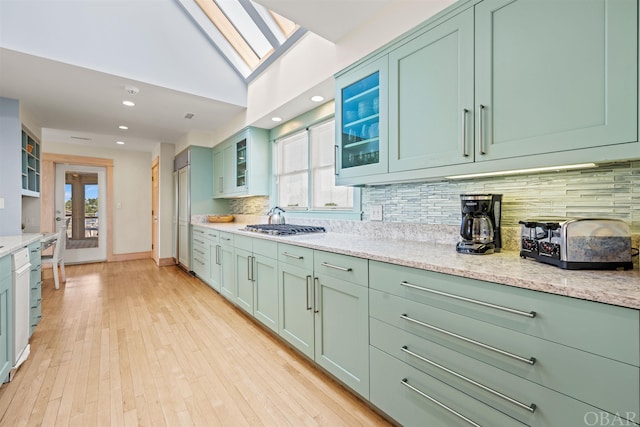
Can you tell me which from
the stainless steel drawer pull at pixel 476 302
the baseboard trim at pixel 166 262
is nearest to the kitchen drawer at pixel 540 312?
the stainless steel drawer pull at pixel 476 302

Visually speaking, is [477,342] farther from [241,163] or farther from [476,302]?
[241,163]

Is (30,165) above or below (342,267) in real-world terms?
above

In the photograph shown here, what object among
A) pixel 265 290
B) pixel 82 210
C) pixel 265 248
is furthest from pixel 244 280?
pixel 82 210

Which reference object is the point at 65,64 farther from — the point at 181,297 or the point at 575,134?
the point at 575,134

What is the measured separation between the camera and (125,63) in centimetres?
278

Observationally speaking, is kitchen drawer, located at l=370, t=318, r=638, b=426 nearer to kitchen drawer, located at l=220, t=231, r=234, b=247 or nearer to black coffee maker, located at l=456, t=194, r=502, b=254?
black coffee maker, located at l=456, t=194, r=502, b=254

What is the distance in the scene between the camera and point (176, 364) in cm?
205

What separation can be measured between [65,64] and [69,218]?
14.2 ft

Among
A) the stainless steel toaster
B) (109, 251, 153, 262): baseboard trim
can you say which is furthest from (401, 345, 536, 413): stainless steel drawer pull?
(109, 251, 153, 262): baseboard trim

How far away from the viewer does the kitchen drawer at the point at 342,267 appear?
152 centimetres

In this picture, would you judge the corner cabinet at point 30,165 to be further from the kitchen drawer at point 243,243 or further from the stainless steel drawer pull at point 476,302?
the stainless steel drawer pull at point 476,302

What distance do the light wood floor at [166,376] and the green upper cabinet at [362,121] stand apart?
1.46 m

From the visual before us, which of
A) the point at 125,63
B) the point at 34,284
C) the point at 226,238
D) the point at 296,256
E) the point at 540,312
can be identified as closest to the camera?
the point at 540,312

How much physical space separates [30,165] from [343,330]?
4770 millimetres
